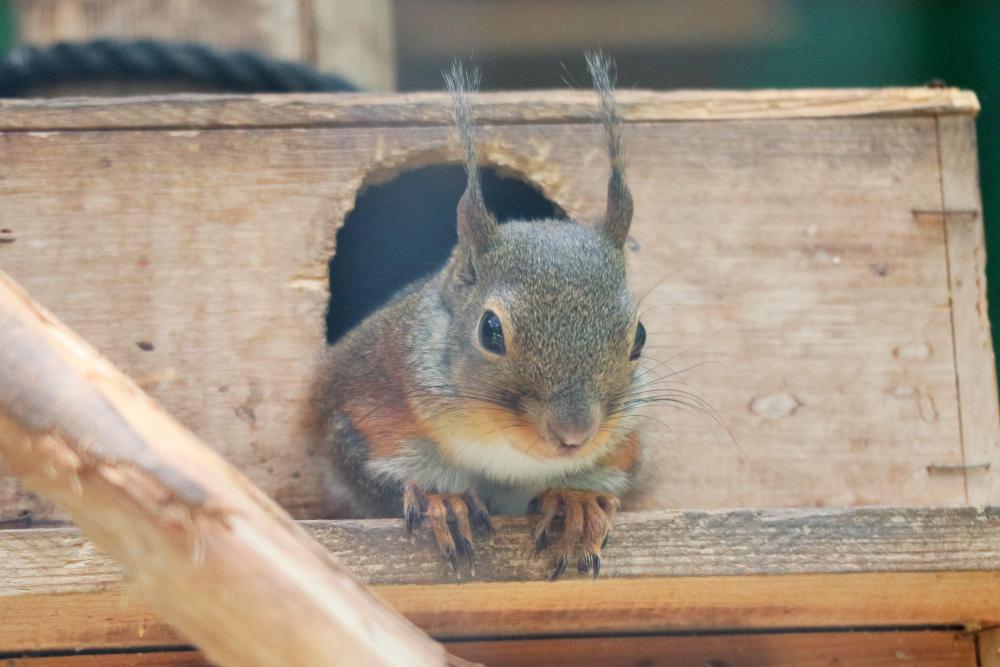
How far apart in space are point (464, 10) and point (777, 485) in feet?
3.93

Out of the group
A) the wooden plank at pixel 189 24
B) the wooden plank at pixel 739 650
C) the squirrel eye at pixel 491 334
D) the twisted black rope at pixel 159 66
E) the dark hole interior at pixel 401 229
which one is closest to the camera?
A: the squirrel eye at pixel 491 334

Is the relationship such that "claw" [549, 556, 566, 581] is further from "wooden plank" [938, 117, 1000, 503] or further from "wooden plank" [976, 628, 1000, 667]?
"wooden plank" [938, 117, 1000, 503]

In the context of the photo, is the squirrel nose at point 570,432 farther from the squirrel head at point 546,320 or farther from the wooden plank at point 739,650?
the wooden plank at point 739,650

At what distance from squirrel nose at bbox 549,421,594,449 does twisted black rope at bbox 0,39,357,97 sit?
0.84 metres

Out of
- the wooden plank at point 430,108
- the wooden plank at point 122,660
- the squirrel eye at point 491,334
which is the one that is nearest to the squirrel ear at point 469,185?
the squirrel eye at point 491,334

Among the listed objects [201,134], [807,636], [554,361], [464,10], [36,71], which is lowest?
[807,636]

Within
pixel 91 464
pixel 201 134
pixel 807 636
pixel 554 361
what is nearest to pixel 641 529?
pixel 554 361

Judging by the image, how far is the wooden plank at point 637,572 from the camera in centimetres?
128

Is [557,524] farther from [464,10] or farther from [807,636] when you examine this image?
[464,10]

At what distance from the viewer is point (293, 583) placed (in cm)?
89

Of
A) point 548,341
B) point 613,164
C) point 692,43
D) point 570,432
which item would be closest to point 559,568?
point 570,432

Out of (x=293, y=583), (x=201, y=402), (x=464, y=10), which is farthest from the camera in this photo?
(x=464, y=10)

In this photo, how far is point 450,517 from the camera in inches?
52.1

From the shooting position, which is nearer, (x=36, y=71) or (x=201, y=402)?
(x=201, y=402)
